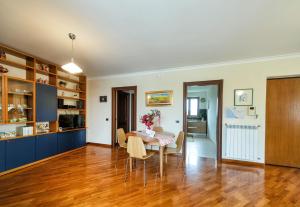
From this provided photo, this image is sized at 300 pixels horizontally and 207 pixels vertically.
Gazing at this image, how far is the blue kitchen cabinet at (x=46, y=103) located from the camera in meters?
3.81

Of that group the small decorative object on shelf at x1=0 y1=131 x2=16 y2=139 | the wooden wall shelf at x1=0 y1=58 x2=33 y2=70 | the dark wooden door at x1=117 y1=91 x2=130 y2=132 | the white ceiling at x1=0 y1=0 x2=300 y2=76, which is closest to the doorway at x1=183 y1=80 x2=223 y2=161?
the white ceiling at x1=0 y1=0 x2=300 y2=76

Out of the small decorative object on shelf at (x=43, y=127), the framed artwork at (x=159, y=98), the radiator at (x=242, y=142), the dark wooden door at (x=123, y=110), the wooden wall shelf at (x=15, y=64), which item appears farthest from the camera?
the dark wooden door at (x=123, y=110)

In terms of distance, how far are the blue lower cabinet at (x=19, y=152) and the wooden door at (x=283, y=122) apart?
18.3 feet

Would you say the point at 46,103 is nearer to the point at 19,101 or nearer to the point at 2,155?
the point at 19,101

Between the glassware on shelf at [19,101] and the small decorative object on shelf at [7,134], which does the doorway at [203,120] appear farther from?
the small decorative object on shelf at [7,134]

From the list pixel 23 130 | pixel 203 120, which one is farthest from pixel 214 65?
pixel 23 130

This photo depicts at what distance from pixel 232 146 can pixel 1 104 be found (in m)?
5.18

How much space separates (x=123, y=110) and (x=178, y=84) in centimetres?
247

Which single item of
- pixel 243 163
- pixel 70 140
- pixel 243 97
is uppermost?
pixel 243 97

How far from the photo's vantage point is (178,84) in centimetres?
457

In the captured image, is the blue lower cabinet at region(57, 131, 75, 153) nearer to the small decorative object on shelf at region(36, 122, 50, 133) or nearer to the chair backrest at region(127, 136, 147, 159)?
the small decorative object on shelf at region(36, 122, 50, 133)

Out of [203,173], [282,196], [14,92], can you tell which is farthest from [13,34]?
[282,196]

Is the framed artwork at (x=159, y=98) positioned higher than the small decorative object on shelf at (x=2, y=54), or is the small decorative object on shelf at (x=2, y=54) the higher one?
the small decorative object on shelf at (x=2, y=54)

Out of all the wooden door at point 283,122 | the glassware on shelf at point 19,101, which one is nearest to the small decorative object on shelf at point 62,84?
the glassware on shelf at point 19,101
